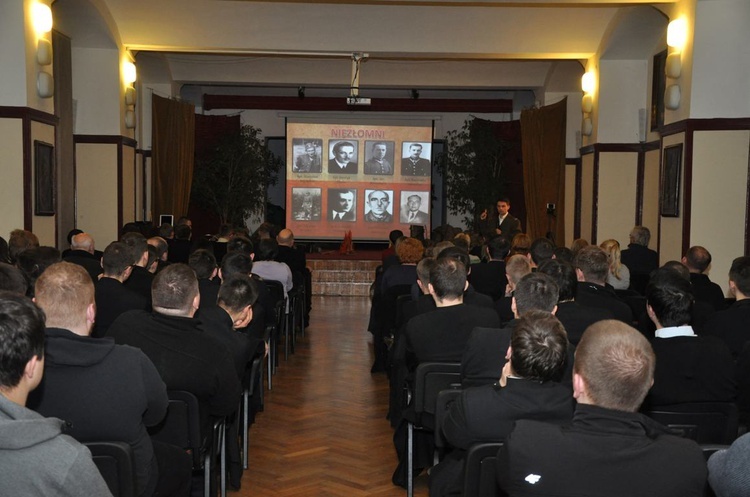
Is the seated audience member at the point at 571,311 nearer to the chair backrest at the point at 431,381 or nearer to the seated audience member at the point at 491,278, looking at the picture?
the chair backrest at the point at 431,381

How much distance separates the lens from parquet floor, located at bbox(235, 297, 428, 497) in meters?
4.33

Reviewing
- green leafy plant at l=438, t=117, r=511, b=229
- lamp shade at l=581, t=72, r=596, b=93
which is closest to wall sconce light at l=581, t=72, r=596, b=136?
lamp shade at l=581, t=72, r=596, b=93

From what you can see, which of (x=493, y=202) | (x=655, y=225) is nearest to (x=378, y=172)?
(x=493, y=202)

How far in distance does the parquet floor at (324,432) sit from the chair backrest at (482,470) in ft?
5.49

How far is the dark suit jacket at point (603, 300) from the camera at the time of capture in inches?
189

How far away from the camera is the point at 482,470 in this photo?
2.60m

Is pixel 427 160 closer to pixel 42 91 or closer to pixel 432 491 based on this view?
pixel 42 91

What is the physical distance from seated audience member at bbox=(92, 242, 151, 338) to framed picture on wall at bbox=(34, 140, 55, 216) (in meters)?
3.94

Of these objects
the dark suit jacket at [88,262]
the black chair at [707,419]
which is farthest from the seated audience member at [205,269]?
the black chair at [707,419]

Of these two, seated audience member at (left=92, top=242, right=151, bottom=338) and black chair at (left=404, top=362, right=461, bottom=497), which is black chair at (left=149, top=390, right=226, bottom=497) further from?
seated audience member at (left=92, top=242, right=151, bottom=338)

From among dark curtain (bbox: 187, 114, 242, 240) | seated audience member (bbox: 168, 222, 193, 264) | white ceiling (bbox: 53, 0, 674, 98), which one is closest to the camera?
seated audience member (bbox: 168, 222, 193, 264)

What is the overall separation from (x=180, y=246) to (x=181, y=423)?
6366mm

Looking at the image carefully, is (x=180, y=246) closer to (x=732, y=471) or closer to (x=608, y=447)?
(x=608, y=447)

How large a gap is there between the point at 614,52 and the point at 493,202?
493cm
